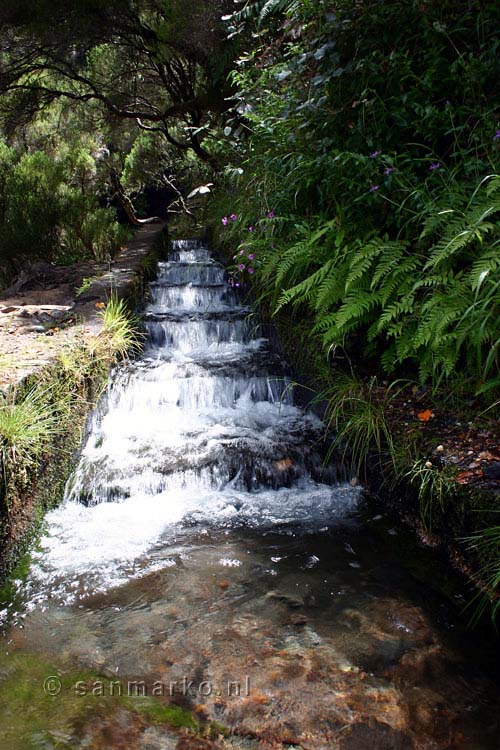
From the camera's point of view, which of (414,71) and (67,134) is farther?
(67,134)

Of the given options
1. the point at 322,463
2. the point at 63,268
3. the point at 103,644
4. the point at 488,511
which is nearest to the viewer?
the point at 103,644

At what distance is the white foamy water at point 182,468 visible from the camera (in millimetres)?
3289

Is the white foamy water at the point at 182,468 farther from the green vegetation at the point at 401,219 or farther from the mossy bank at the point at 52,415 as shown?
the green vegetation at the point at 401,219

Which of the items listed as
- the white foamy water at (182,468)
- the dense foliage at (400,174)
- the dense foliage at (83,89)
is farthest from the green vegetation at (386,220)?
the dense foliage at (83,89)

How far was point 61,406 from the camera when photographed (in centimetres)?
388

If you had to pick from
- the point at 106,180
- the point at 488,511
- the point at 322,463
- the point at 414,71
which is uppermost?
the point at 106,180

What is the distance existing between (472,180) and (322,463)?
7.26 ft

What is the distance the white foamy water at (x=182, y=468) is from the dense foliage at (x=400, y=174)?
1.04m

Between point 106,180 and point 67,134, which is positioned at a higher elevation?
point 67,134

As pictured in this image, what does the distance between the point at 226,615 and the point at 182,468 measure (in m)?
1.52

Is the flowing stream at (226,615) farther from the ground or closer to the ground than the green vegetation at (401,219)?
closer to the ground

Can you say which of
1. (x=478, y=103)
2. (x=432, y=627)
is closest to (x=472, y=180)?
(x=478, y=103)

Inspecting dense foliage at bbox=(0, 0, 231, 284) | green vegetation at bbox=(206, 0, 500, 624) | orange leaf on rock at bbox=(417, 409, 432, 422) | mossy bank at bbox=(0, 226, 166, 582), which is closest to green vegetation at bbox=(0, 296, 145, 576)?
mossy bank at bbox=(0, 226, 166, 582)

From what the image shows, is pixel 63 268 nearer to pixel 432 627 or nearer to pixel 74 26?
pixel 74 26
